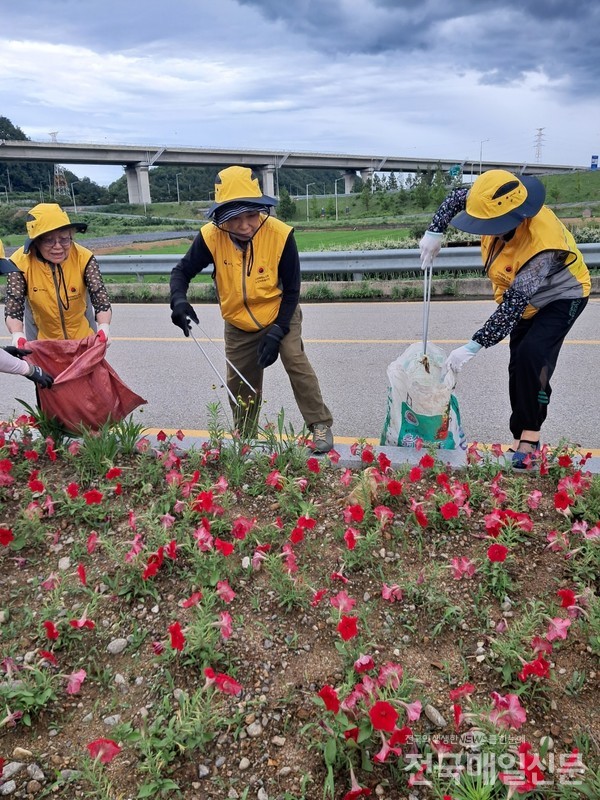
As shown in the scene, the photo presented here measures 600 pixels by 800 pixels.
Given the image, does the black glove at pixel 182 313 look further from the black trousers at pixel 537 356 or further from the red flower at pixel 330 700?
the red flower at pixel 330 700

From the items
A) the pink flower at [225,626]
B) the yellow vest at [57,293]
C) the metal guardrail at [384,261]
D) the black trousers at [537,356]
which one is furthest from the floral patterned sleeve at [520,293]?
the metal guardrail at [384,261]

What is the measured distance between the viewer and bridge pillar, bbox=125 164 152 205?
212ft

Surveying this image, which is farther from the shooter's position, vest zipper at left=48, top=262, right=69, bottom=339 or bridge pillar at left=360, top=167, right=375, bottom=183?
bridge pillar at left=360, top=167, right=375, bottom=183

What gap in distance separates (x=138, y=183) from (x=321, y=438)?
6855 centimetres

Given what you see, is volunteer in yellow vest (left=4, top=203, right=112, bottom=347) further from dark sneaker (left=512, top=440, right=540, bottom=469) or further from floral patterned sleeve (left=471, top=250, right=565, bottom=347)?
dark sneaker (left=512, top=440, right=540, bottom=469)

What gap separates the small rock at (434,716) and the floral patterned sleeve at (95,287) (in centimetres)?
322

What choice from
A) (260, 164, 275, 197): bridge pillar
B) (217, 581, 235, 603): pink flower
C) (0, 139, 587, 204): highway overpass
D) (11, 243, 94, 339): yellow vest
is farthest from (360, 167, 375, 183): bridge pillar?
(217, 581, 235, 603): pink flower

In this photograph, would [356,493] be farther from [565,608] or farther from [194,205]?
[194,205]

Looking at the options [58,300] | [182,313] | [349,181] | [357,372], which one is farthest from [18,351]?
[349,181]

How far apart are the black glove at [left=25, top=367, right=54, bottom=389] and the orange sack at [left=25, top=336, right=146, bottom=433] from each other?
0.14ft

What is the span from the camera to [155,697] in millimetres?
2018

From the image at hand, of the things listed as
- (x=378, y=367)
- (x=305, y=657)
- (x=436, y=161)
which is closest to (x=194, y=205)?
(x=436, y=161)

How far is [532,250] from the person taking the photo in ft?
10.8

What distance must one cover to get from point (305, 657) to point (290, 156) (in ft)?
235
